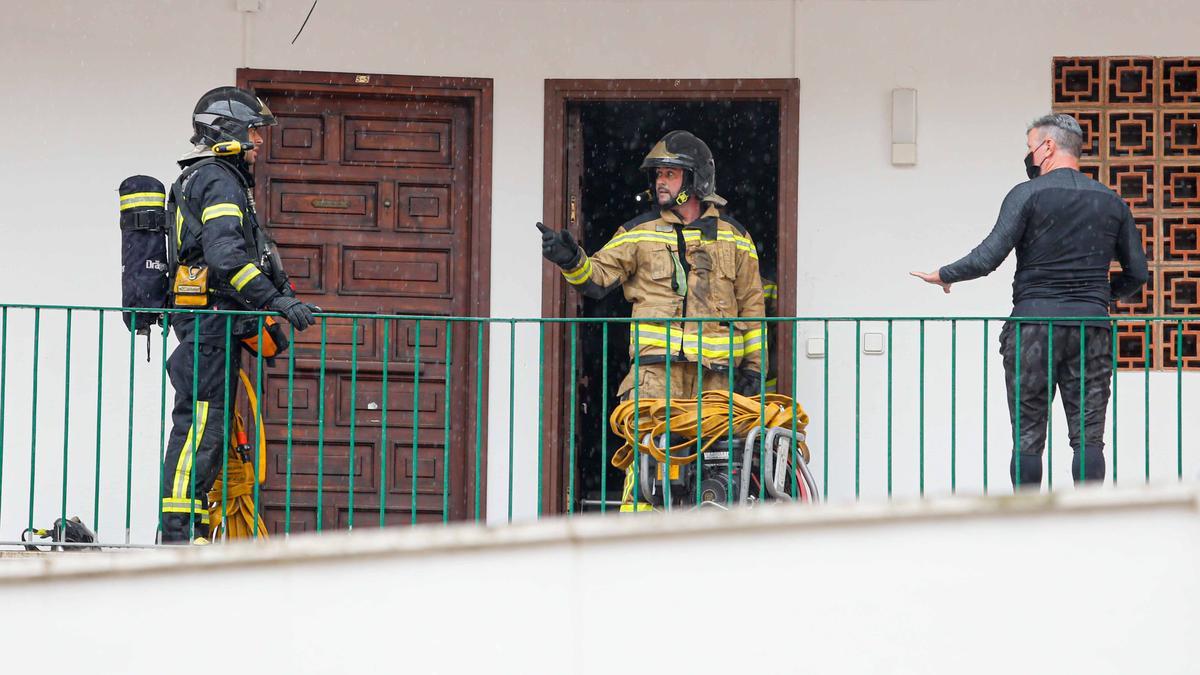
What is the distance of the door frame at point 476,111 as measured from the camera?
916 centimetres

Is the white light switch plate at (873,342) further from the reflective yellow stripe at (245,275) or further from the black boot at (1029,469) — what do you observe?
the reflective yellow stripe at (245,275)

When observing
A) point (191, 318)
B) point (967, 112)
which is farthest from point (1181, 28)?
point (191, 318)

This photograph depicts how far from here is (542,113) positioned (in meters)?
9.20

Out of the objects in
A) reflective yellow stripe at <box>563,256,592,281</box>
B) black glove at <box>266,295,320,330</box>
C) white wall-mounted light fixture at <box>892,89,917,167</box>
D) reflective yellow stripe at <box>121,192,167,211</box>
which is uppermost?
white wall-mounted light fixture at <box>892,89,917,167</box>

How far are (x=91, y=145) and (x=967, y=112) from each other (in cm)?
458

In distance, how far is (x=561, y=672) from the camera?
470 centimetres

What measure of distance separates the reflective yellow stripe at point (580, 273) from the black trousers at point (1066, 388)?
2018mm

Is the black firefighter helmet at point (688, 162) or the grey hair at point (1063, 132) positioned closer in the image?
the grey hair at point (1063, 132)

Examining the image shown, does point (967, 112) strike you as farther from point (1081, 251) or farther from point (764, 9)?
point (1081, 251)

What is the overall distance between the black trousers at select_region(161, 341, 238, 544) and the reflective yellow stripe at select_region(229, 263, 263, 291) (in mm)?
316

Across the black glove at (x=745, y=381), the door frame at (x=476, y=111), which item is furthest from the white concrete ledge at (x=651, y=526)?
the door frame at (x=476, y=111)

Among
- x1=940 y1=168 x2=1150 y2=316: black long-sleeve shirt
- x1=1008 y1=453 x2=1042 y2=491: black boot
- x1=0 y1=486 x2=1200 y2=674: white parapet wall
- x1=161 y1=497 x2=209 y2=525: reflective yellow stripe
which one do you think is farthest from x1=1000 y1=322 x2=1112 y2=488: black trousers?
x1=161 y1=497 x2=209 y2=525: reflective yellow stripe

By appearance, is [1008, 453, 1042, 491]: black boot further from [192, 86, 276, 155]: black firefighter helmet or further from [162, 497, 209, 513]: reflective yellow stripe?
[192, 86, 276, 155]: black firefighter helmet

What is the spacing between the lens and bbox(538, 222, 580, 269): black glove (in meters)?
7.90
